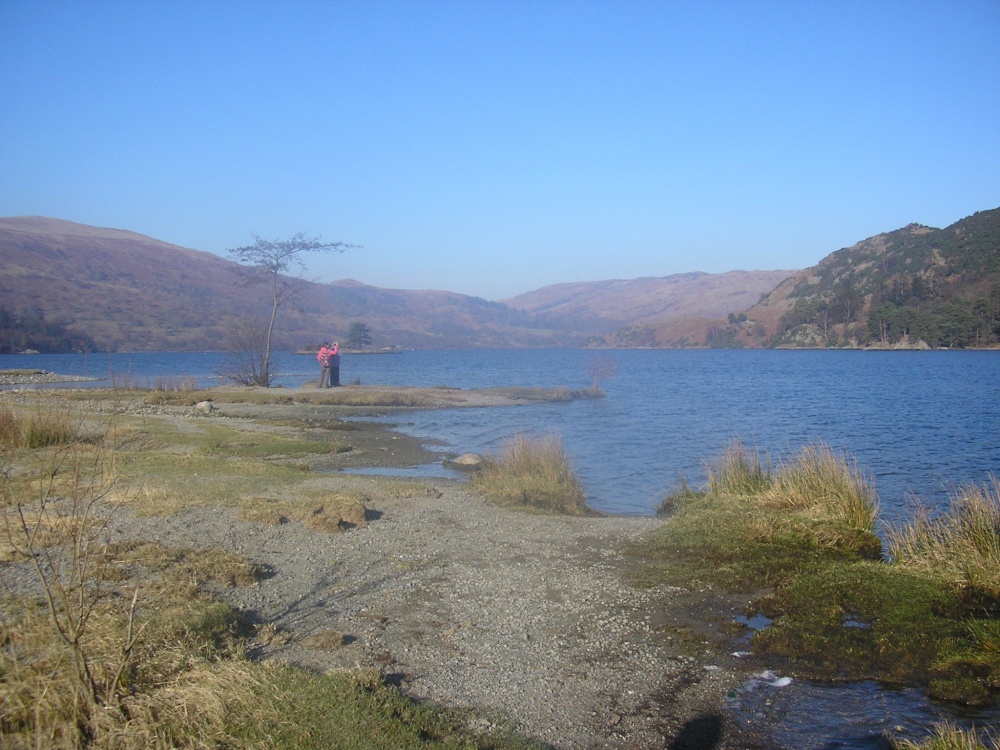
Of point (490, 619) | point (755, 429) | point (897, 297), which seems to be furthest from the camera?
point (897, 297)

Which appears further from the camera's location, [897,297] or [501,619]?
[897,297]

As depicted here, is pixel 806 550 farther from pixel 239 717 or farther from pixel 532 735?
pixel 239 717

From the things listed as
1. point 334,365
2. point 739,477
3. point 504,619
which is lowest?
point 504,619

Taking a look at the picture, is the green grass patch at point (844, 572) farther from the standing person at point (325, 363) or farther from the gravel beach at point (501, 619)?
the standing person at point (325, 363)

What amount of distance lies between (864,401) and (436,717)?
132ft

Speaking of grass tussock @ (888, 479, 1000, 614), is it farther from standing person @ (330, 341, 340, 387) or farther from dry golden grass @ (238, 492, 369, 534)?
standing person @ (330, 341, 340, 387)

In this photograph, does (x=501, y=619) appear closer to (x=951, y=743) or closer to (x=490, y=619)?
(x=490, y=619)

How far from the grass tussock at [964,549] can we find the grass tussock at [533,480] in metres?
6.17

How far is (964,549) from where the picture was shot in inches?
356

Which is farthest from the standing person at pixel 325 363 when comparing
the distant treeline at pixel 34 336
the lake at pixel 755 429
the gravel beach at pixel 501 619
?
the distant treeline at pixel 34 336

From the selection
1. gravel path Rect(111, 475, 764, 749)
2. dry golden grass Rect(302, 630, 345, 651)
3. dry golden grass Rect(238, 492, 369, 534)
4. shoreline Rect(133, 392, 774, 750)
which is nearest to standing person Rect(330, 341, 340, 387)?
dry golden grass Rect(238, 492, 369, 534)

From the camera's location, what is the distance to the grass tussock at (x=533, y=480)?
14.8 metres

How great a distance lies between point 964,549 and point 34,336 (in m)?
115

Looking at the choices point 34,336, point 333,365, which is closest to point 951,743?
point 333,365
